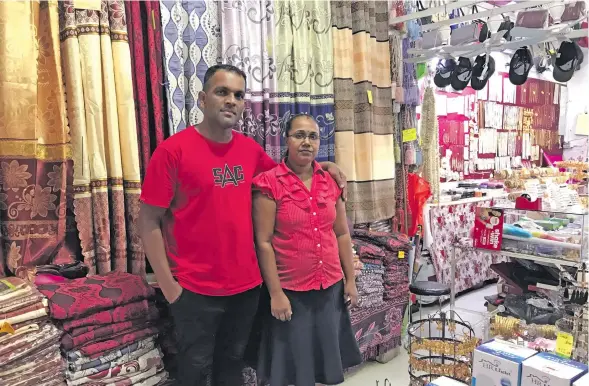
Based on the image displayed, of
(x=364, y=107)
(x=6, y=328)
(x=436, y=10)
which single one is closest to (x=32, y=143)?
(x=6, y=328)

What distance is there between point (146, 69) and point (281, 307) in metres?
1.43

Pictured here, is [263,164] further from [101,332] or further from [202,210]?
[101,332]

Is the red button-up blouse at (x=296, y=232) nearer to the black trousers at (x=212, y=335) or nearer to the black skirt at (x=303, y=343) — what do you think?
the black skirt at (x=303, y=343)

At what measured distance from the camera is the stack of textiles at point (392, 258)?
311cm

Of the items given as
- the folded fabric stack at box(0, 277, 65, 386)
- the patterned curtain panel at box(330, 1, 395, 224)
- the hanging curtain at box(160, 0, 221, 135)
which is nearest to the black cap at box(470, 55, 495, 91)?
the patterned curtain panel at box(330, 1, 395, 224)

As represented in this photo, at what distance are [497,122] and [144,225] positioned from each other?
5753 millimetres

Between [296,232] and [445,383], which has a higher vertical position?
[296,232]

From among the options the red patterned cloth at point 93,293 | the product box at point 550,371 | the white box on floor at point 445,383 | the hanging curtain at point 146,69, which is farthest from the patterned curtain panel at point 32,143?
the product box at point 550,371

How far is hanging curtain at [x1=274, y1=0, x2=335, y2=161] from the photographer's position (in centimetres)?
290

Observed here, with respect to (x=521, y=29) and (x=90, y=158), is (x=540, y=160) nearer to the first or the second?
(x=521, y=29)

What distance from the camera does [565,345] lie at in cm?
172

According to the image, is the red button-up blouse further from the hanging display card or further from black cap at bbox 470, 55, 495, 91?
black cap at bbox 470, 55, 495, 91

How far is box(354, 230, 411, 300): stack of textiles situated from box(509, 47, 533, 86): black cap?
209 cm

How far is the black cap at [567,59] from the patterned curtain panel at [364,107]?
1.74m
